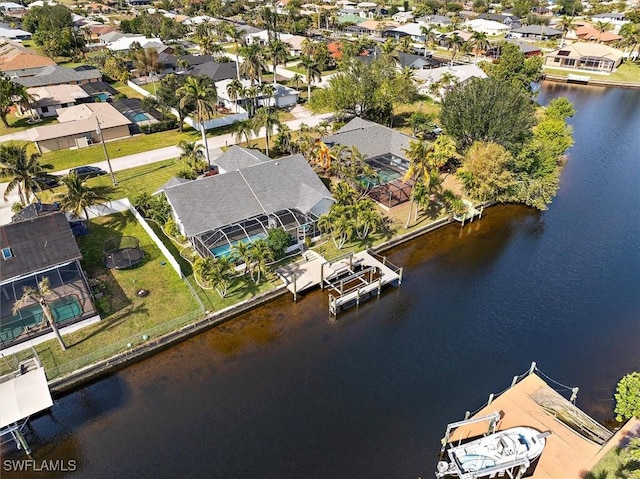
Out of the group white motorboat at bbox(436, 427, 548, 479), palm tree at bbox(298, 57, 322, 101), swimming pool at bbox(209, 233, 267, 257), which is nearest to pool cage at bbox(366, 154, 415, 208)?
swimming pool at bbox(209, 233, 267, 257)

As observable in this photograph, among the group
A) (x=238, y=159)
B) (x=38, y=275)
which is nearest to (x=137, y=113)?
(x=238, y=159)

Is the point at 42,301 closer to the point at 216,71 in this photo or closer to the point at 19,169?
the point at 19,169

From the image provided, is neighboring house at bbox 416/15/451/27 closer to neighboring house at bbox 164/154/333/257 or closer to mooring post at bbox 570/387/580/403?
neighboring house at bbox 164/154/333/257

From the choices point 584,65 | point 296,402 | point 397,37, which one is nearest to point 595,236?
point 296,402

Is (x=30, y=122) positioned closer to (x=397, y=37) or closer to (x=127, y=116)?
(x=127, y=116)

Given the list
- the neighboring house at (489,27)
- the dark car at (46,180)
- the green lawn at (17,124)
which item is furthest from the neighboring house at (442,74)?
the neighboring house at (489,27)

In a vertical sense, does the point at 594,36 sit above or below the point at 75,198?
above

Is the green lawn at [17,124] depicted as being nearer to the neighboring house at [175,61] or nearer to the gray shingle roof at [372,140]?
the neighboring house at [175,61]
